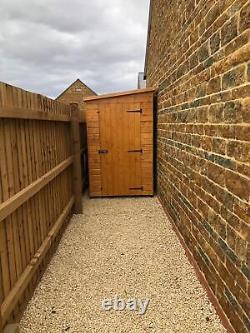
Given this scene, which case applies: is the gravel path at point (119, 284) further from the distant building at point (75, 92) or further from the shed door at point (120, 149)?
the distant building at point (75, 92)

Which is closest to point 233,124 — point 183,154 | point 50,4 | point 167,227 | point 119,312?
point 183,154

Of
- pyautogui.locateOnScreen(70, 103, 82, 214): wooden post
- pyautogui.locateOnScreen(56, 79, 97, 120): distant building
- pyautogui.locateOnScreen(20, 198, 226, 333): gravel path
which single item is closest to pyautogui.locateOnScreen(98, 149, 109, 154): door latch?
pyautogui.locateOnScreen(70, 103, 82, 214): wooden post

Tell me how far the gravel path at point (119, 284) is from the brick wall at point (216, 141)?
0.87ft

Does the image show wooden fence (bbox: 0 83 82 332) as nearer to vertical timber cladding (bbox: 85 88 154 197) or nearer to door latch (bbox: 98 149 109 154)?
vertical timber cladding (bbox: 85 88 154 197)

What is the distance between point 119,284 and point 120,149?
361cm

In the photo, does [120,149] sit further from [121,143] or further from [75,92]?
[75,92]

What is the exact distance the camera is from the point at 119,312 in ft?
7.39

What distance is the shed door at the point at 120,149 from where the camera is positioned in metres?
5.70

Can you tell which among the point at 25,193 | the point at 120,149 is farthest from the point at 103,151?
the point at 25,193

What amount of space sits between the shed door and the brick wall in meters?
2.03

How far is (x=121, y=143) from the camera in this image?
5.85 meters

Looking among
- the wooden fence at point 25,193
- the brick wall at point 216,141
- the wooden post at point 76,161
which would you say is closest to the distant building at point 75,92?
the wooden post at point 76,161

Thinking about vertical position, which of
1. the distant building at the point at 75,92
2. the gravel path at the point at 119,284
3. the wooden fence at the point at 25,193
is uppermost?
the distant building at the point at 75,92

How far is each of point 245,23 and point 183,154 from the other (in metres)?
1.96
